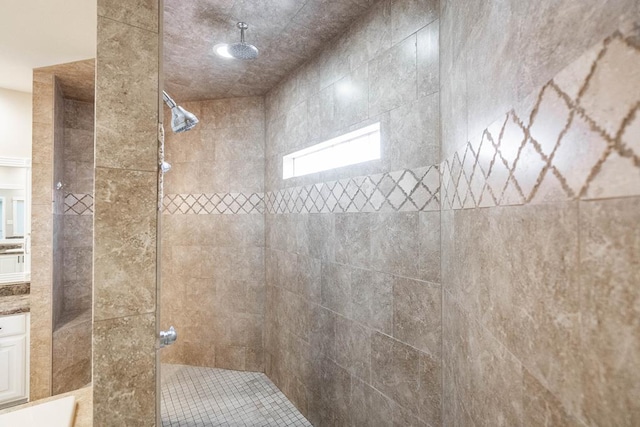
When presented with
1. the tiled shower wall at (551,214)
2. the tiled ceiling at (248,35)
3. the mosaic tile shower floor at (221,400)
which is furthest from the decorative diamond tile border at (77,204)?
the tiled shower wall at (551,214)

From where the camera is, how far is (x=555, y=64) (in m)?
0.51

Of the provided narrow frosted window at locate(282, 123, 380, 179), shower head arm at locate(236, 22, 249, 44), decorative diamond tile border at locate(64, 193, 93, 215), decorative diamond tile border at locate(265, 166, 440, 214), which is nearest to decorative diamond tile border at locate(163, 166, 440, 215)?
decorative diamond tile border at locate(265, 166, 440, 214)

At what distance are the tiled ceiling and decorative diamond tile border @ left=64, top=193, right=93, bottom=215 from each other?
49.0 inches

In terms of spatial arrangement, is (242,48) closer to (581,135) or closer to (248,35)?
(248,35)

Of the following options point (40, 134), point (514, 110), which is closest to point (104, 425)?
point (514, 110)

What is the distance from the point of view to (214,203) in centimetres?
310

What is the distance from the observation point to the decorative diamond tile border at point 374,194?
144cm

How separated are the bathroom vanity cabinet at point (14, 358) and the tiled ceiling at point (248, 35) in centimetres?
224

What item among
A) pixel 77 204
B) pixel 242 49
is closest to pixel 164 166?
pixel 242 49

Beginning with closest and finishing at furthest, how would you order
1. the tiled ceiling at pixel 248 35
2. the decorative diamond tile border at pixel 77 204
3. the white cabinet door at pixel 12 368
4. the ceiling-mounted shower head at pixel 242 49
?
the tiled ceiling at pixel 248 35 < the ceiling-mounted shower head at pixel 242 49 < the white cabinet door at pixel 12 368 < the decorative diamond tile border at pixel 77 204

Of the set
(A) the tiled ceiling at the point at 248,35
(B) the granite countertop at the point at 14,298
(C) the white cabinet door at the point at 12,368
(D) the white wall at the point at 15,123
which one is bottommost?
(C) the white cabinet door at the point at 12,368

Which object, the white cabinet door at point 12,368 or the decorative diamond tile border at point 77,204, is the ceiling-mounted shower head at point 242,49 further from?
the white cabinet door at point 12,368

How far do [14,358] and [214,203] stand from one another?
189 centimetres

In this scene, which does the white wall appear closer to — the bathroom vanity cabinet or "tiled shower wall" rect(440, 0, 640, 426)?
the bathroom vanity cabinet
